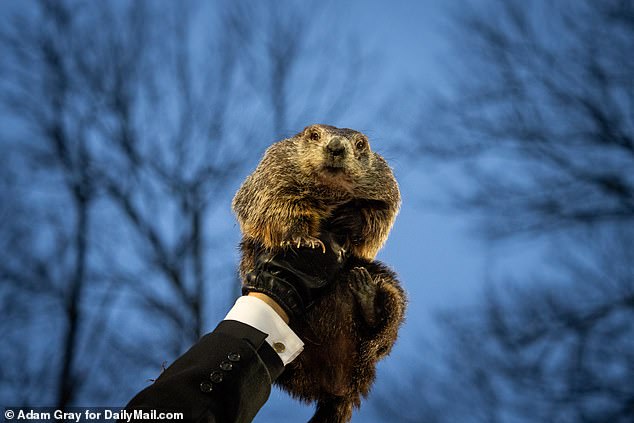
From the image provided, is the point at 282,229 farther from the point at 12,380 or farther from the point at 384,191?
the point at 12,380

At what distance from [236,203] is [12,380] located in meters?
3.66

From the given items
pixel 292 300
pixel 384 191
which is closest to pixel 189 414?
pixel 292 300

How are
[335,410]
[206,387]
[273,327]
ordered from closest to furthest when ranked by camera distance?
[206,387], [273,327], [335,410]

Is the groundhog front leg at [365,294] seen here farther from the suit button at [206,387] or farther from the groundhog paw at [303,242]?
the suit button at [206,387]

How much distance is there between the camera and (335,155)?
251cm

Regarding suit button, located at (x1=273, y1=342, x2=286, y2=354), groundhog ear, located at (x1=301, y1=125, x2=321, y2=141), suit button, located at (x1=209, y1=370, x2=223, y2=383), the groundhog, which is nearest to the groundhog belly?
the groundhog

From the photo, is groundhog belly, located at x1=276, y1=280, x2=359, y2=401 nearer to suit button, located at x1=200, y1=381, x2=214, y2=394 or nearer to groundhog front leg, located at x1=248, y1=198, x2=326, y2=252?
groundhog front leg, located at x1=248, y1=198, x2=326, y2=252

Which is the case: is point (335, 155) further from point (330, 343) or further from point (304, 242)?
point (330, 343)

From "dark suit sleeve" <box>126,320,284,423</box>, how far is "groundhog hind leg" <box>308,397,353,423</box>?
0.37m

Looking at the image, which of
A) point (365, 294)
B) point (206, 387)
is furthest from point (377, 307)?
point (206, 387)

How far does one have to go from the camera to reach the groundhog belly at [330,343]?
8.04 ft

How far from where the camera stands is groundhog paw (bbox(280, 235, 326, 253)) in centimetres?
245

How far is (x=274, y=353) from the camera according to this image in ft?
7.61

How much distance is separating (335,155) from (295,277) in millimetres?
499
